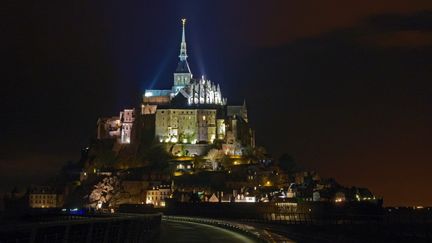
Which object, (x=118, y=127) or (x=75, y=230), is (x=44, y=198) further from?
(x=75, y=230)

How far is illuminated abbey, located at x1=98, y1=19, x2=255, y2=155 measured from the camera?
525 ft

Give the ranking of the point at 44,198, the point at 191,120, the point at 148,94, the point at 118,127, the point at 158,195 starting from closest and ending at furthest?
1. the point at 158,195
2. the point at 191,120
3. the point at 44,198
4. the point at 118,127
5. the point at 148,94

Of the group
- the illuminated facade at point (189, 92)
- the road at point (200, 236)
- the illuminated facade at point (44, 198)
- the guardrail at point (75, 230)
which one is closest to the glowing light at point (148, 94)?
the illuminated facade at point (189, 92)

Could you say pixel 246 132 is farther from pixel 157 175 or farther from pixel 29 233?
pixel 29 233

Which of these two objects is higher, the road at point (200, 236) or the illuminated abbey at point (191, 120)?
the illuminated abbey at point (191, 120)

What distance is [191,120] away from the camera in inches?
6329

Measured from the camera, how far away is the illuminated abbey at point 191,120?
525 feet

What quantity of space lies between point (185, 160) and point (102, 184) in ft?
61.2

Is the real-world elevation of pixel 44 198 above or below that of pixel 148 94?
below

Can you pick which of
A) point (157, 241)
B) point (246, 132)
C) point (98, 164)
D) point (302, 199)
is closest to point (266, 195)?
point (302, 199)

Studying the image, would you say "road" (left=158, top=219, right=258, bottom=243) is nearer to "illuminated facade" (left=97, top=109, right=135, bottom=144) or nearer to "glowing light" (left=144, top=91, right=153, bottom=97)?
"illuminated facade" (left=97, top=109, right=135, bottom=144)

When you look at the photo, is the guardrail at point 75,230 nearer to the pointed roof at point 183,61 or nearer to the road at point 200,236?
the road at point 200,236

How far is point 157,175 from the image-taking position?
14625cm

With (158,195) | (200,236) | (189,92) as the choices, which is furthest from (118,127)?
(200,236)
